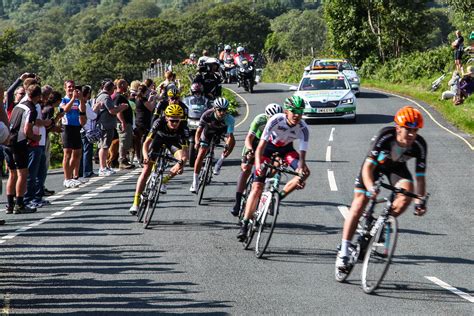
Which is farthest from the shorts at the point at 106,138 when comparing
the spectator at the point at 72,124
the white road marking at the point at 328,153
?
the white road marking at the point at 328,153

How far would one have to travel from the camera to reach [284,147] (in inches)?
519

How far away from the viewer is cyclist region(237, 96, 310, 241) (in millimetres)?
12102

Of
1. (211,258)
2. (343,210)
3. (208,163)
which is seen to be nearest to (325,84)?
(208,163)

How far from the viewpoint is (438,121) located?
32.0 meters

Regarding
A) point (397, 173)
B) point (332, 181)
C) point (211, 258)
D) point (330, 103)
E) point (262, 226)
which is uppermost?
point (397, 173)

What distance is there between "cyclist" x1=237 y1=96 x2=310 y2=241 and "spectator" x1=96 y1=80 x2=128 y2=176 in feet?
26.6

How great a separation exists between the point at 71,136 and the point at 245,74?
2503cm

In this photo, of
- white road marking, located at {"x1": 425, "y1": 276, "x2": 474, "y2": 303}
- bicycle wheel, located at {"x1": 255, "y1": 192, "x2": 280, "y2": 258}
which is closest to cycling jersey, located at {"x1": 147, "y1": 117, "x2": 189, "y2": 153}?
bicycle wheel, located at {"x1": 255, "y1": 192, "x2": 280, "y2": 258}

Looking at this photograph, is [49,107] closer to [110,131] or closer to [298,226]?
[110,131]

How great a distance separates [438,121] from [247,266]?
72.4ft

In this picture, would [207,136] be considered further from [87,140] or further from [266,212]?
[266,212]

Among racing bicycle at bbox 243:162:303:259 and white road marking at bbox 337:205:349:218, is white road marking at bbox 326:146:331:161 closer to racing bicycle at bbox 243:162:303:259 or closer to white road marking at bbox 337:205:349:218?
white road marking at bbox 337:205:349:218

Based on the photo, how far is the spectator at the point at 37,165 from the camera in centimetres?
1588

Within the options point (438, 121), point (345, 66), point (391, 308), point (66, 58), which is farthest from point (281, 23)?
point (391, 308)
